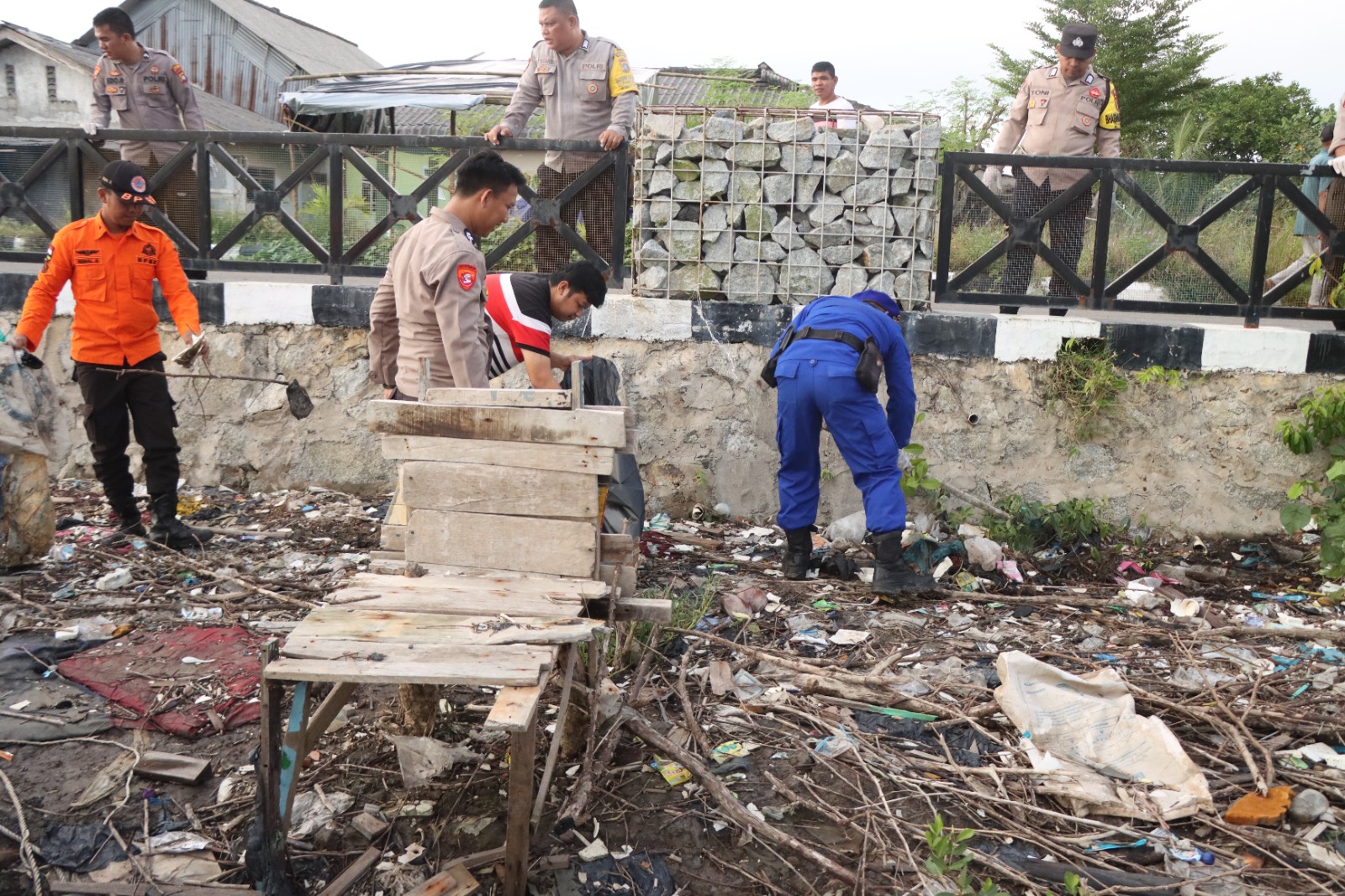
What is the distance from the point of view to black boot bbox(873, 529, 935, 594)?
16.0ft

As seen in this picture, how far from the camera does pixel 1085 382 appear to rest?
563 cm

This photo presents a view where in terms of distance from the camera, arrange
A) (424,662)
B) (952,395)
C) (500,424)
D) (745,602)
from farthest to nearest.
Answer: (952,395) → (745,602) → (500,424) → (424,662)

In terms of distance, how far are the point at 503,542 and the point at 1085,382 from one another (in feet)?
12.3

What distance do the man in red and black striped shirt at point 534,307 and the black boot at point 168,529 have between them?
2.01m

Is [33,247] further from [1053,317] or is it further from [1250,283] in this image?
[1250,283]

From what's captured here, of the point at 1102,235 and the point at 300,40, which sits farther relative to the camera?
the point at 300,40

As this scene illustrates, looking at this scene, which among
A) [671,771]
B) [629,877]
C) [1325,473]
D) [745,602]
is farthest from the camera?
[1325,473]

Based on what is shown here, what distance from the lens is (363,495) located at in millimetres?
6262

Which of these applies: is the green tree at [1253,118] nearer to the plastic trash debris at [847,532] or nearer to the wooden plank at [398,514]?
the plastic trash debris at [847,532]

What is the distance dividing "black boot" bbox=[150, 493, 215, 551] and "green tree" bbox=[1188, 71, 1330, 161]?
17859mm

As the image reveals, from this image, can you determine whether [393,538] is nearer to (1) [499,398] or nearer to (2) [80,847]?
(1) [499,398]

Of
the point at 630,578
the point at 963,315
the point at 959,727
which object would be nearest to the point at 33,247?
the point at 630,578

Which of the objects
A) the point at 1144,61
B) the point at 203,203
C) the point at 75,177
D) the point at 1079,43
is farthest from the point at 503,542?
the point at 1144,61

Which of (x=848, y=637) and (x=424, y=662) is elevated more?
(x=424, y=662)
